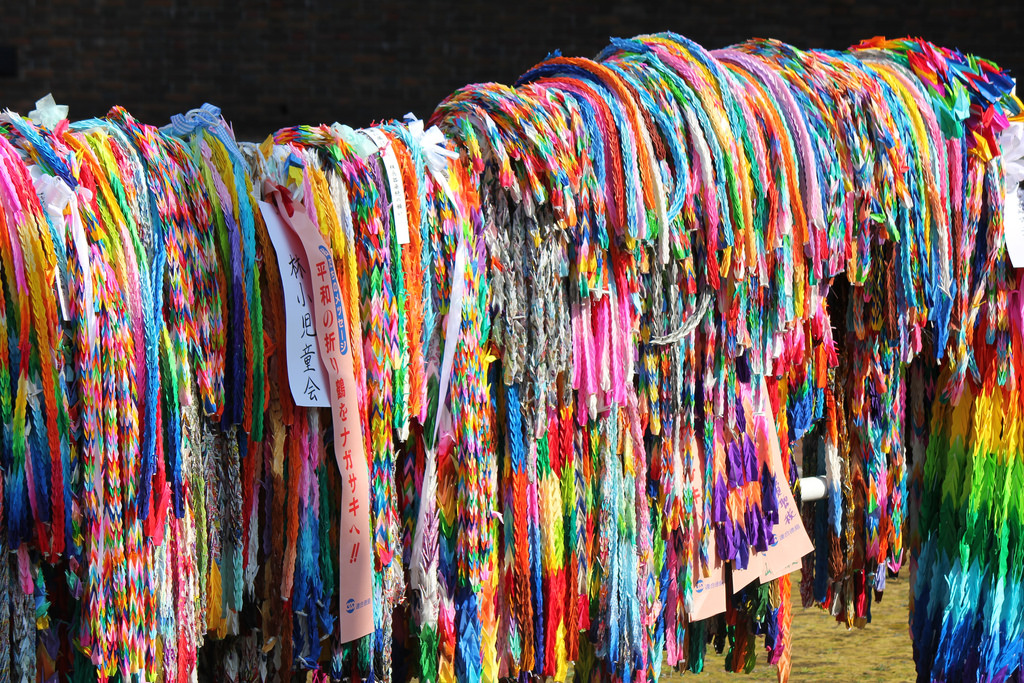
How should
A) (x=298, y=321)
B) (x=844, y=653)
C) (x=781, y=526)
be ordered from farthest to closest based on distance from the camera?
(x=844, y=653) → (x=781, y=526) → (x=298, y=321)

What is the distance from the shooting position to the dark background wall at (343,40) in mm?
6281

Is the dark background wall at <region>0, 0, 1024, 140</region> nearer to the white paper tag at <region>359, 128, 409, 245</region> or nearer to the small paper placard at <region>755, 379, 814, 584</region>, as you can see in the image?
the small paper placard at <region>755, 379, 814, 584</region>

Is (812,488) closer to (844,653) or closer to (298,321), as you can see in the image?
(298,321)

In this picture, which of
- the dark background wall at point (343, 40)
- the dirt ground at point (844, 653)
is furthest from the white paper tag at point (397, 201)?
the dark background wall at point (343, 40)


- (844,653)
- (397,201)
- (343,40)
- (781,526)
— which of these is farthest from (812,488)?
(343,40)

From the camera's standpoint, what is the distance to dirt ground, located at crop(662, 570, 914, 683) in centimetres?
278

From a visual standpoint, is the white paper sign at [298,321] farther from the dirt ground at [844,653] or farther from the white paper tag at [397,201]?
the dirt ground at [844,653]

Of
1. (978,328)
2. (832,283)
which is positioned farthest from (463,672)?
(978,328)

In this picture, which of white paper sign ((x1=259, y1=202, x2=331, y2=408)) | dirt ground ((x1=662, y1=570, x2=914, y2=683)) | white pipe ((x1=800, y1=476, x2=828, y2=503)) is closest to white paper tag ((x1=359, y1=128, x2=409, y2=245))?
white paper sign ((x1=259, y1=202, x2=331, y2=408))

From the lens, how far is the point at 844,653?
2.94m

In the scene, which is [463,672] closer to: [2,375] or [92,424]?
[92,424]

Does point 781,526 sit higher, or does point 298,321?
point 298,321

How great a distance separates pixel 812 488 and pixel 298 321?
0.94 meters

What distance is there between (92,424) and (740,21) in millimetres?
5652
